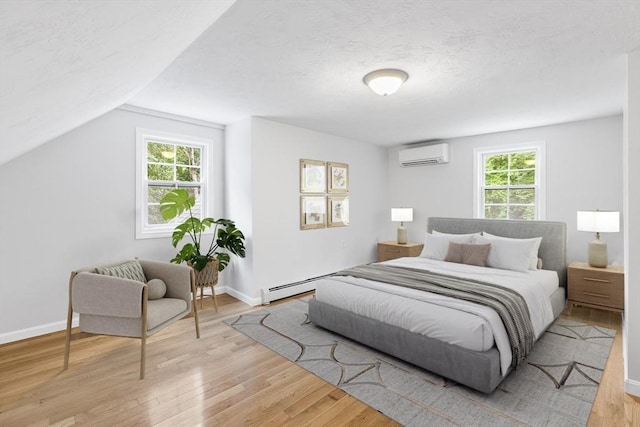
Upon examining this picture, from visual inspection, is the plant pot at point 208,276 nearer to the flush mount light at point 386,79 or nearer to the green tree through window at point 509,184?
the flush mount light at point 386,79

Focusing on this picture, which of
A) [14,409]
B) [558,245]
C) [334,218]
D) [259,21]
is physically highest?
[259,21]

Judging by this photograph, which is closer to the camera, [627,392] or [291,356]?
[627,392]

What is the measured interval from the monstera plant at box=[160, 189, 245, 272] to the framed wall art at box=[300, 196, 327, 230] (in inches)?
40.2

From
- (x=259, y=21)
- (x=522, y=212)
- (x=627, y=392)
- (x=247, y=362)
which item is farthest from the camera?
(x=522, y=212)

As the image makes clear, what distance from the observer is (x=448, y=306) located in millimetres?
2441

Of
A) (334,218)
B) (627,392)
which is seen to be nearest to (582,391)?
(627,392)

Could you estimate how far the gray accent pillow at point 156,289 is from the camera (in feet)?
9.28

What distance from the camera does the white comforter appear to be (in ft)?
7.20

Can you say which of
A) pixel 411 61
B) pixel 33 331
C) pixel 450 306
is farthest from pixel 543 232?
pixel 33 331

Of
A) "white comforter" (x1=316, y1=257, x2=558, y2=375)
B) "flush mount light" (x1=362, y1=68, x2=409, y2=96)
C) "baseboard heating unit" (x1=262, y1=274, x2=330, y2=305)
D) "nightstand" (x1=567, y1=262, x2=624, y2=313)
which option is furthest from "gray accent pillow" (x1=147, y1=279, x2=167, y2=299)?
"nightstand" (x1=567, y1=262, x2=624, y2=313)

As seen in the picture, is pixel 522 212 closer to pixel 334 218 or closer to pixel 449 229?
pixel 449 229

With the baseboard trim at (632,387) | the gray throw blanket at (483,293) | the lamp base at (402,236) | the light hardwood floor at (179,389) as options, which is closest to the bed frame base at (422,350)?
the gray throw blanket at (483,293)

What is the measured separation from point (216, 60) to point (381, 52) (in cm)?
128

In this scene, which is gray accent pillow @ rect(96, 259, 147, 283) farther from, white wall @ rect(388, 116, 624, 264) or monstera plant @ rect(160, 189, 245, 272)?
white wall @ rect(388, 116, 624, 264)
